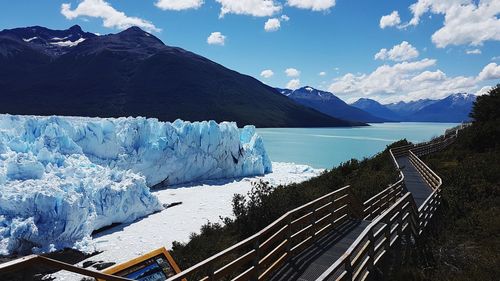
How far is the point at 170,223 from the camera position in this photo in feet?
77.0

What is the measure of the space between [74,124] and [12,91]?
15952 cm

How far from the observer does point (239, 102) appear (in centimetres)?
19462

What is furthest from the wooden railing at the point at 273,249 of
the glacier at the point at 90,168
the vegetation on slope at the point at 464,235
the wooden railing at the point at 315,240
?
the glacier at the point at 90,168

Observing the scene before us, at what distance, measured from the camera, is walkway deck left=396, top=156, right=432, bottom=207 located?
45.1ft

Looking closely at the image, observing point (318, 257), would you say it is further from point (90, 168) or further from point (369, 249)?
point (90, 168)

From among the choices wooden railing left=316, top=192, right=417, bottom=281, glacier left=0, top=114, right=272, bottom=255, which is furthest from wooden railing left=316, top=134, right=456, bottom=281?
glacier left=0, top=114, right=272, bottom=255

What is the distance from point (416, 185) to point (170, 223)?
14.2 metres

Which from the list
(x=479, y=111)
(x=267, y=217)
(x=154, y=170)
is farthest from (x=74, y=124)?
(x=479, y=111)

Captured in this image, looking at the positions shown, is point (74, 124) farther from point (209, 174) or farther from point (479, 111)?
point (479, 111)

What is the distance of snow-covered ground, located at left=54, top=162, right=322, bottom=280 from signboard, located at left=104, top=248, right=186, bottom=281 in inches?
439

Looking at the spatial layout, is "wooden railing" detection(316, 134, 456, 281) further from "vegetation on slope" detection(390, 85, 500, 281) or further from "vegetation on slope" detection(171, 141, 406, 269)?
"vegetation on slope" detection(171, 141, 406, 269)

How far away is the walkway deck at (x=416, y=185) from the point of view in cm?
1373

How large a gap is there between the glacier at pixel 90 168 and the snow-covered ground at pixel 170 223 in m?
1.31

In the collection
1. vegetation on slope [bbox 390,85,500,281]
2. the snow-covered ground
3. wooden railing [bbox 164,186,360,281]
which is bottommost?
the snow-covered ground
